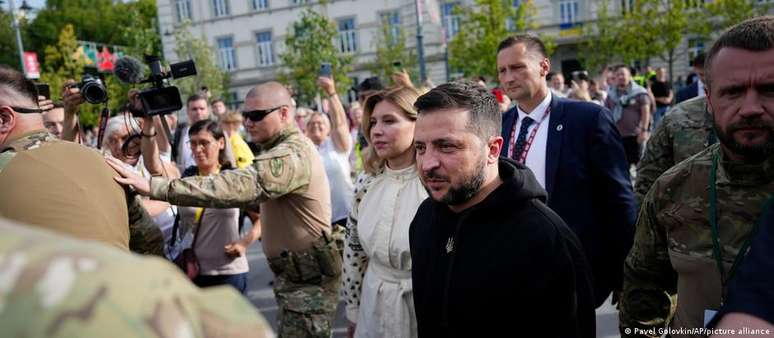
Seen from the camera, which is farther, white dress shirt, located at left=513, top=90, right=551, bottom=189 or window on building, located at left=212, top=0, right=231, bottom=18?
window on building, located at left=212, top=0, right=231, bottom=18

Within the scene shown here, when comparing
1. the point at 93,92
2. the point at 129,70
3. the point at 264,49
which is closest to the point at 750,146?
the point at 93,92

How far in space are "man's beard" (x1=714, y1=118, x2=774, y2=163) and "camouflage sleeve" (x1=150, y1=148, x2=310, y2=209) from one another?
6.51ft

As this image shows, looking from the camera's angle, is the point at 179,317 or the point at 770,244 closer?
the point at 179,317

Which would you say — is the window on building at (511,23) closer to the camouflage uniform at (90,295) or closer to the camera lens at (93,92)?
the camera lens at (93,92)

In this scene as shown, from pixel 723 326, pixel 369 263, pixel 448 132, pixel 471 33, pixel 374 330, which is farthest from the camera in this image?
pixel 471 33

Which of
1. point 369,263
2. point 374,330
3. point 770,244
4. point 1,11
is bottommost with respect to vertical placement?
point 374,330

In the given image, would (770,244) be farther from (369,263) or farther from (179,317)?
(369,263)

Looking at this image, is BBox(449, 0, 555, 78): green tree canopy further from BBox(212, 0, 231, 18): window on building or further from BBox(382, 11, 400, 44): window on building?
BBox(212, 0, 231, 18): window on building

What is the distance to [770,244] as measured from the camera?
117 centimetres

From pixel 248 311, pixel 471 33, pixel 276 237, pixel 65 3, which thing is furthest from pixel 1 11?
pixel 248 311

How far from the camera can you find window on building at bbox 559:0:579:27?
3094 cm

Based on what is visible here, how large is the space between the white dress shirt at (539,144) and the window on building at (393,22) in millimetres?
30543

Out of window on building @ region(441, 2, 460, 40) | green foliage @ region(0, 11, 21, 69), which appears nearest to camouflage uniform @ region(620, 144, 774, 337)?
window on building @ region(441, 2, 460, 40)

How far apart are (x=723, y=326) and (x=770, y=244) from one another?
0.69 ft
